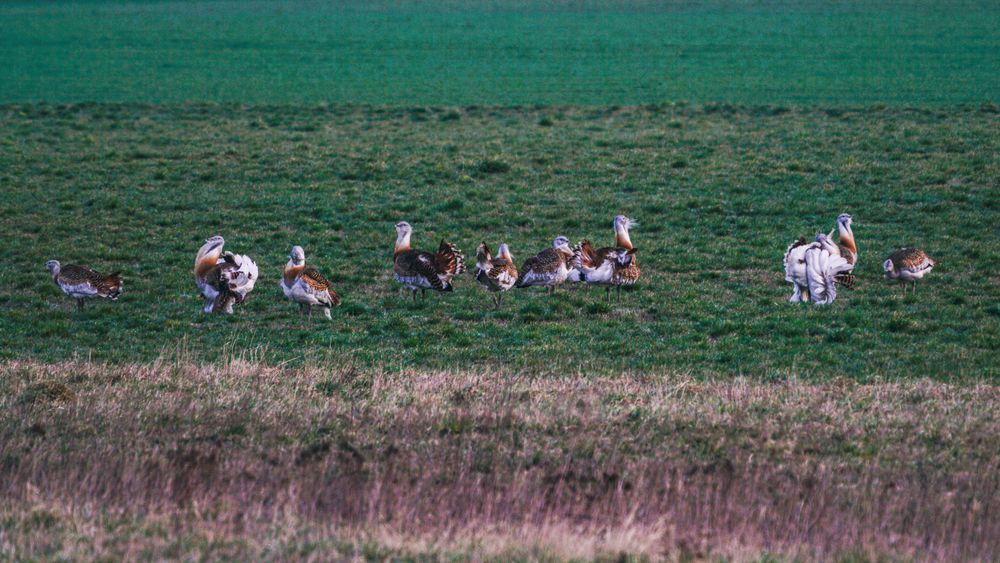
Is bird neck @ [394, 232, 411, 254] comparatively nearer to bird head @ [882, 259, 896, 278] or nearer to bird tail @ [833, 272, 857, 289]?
bird tail @ [833, 272, 857, 289]

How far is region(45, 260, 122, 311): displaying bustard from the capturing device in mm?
16281

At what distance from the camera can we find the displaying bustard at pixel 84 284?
16.3 meters

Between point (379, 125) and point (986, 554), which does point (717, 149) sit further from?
point (986, 554)

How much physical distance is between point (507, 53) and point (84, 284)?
61818 millimetres

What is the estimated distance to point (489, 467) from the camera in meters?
8.98

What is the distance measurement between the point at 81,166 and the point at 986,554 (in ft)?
89.3

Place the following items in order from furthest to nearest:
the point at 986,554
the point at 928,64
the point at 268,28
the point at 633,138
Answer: the point at 268,28 < the point at 928,64 < the point at 633,138 < the point at 986,554

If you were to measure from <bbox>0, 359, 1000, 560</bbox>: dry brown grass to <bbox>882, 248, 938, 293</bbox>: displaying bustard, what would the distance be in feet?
18.6

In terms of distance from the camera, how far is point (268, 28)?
315 ft

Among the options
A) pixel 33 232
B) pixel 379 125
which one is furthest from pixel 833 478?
pixel 379 125

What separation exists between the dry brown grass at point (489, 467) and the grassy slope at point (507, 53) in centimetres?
3685

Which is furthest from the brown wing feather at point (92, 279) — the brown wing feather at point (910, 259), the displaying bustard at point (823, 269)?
the brown wing feather at point (910, 259)

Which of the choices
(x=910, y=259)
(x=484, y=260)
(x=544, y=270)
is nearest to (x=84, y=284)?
(x=484, y=260)

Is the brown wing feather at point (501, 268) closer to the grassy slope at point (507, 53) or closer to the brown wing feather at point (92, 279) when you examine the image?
the brown wing feather at point (92, 279)
